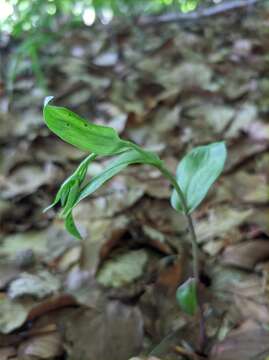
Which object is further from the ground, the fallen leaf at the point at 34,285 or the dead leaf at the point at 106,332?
the fallen leaf at the point at 34,285

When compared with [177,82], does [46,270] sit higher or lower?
higher

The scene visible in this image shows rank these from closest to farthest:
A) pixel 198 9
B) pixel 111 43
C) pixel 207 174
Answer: pixel 207 174
pixel 111 43
pixel 198 9

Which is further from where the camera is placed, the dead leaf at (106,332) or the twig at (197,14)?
the twig at (197,14)

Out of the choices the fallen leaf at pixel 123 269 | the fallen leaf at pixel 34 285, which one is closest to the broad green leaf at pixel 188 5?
the fallen leaf at pixel 123 269

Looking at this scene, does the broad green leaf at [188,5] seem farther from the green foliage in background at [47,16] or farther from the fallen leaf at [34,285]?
the fallen leaf at [34,285]

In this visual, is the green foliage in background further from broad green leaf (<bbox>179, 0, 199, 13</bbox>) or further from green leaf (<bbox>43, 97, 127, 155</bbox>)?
green leaf (<bbox>43, 97, 127, 155</bbox>)

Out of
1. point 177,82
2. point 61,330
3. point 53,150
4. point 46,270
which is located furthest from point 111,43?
point 61,330

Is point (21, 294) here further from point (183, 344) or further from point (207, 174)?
point (207, 174)

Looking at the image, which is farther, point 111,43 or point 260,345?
point 111,43
